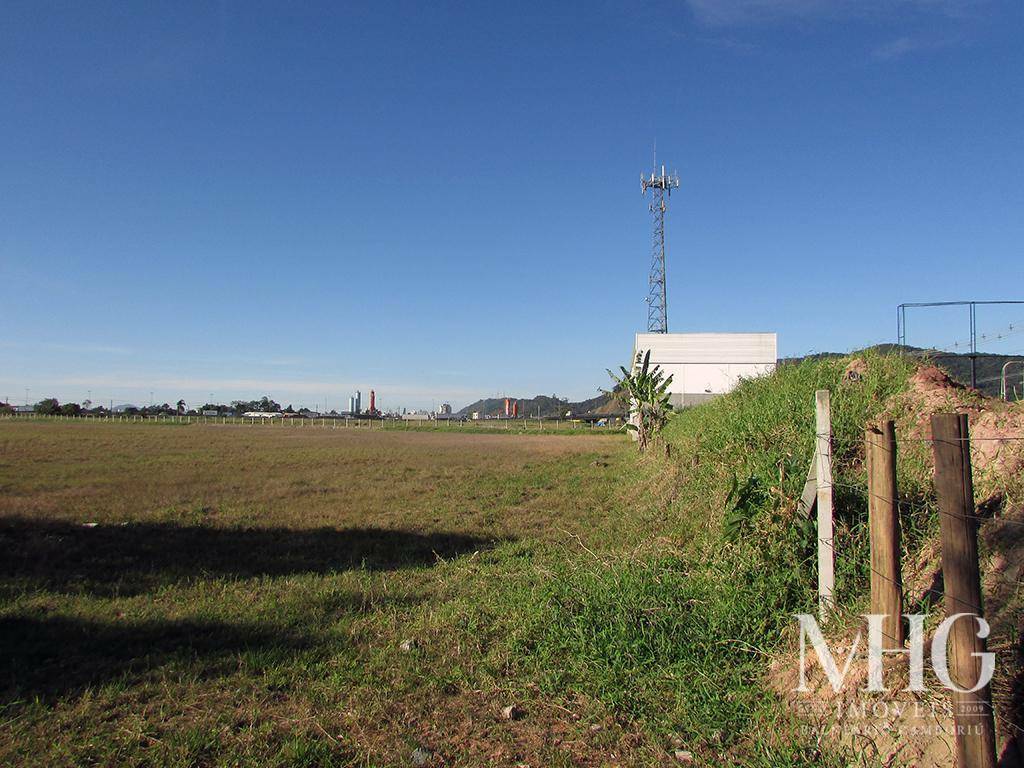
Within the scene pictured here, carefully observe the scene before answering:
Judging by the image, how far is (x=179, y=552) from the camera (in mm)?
7797

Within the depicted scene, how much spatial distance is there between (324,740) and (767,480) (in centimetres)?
399

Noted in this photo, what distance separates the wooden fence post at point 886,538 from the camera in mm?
3209

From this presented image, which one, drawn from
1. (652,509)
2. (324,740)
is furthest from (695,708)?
(652,509)

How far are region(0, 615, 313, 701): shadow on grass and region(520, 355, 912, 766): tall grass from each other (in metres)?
2.17

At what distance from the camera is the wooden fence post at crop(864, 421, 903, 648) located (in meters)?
3.21

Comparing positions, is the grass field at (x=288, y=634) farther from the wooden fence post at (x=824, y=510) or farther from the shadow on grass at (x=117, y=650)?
the wooden fence post at (x=824, y=510)

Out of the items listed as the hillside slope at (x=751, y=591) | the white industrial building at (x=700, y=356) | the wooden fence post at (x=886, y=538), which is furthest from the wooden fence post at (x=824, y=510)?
the white industrial building at (x=700, y=356)

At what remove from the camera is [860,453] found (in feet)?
18.5

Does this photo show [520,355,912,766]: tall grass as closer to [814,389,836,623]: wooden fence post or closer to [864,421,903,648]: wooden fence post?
[814,389,836,623]: wooden fence post

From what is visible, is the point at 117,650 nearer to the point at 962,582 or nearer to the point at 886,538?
the point at 886,538

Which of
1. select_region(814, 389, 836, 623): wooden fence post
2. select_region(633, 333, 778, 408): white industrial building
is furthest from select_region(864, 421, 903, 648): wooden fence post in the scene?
select_region(633, 333, 778, 408): white industrial building

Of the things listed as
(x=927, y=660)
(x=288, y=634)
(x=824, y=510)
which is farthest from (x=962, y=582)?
(x=288, y=634)

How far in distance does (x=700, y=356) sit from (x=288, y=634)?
120 feet

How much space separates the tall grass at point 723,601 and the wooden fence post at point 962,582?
77cm
